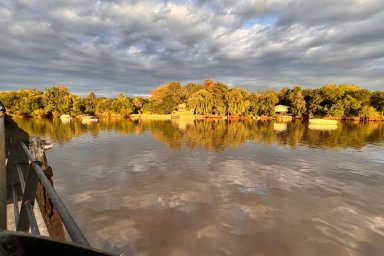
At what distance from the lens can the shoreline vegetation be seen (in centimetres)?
8262

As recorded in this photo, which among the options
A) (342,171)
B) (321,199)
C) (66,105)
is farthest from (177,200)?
(66,105)

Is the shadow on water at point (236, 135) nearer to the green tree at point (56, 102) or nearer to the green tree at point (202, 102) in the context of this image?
the green tree at point (202, 102)

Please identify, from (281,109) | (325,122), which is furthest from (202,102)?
(325,122)

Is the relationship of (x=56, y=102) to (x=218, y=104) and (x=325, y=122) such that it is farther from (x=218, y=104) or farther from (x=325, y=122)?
(x=325, y=122)

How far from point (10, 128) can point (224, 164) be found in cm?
2014

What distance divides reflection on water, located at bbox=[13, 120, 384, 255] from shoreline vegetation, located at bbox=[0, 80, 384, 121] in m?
64.6

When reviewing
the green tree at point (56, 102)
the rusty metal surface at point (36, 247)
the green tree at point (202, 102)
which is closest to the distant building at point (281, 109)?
the green tree at point (202, 102)

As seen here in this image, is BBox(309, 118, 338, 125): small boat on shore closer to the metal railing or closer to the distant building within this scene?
the distant building

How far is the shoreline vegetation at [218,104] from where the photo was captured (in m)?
82.6

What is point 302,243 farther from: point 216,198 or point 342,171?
point 342,171

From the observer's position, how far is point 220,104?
3629 inches

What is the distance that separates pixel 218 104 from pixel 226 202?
80447 mm

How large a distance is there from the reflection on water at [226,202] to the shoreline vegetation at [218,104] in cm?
6464

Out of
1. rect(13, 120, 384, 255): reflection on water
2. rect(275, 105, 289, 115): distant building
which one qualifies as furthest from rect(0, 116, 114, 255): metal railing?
rect(275, 105, 289, 115): distant building
